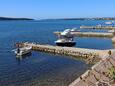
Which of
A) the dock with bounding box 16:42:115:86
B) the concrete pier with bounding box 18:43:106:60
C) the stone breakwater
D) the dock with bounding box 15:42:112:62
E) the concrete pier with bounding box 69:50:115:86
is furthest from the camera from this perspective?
the stone breakwater

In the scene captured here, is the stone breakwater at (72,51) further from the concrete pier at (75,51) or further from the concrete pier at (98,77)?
the concrete pier at (98,77)

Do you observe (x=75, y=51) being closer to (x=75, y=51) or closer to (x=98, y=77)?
(x=75, y=51)

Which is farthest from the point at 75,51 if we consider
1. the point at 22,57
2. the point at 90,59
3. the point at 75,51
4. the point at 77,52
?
the point at 22,57

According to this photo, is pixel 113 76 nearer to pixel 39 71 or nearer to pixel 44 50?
pixel 39 71

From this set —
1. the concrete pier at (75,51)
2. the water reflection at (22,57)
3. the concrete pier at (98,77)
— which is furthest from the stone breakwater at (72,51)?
the concrete pier at (98,77)

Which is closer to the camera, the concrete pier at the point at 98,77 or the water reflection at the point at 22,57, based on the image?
the concrete pier at the point at 98,77

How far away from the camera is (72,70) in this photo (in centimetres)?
4100

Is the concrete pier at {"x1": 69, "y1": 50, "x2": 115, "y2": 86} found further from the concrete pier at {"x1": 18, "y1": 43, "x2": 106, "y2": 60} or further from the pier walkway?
the pier walkway

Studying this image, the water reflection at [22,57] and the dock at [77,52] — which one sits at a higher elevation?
the dock at [77,52]

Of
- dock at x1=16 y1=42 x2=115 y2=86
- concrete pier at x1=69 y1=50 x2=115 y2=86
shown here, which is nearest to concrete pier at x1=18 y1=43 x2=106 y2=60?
dock at x1=16 y1=42 x2=115 y2=86

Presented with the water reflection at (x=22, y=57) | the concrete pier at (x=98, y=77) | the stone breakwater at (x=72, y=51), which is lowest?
the water reflection at (x=22, y=57)

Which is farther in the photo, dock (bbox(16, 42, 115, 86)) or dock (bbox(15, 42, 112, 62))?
dock (bbox(15, 42, 112, 62))

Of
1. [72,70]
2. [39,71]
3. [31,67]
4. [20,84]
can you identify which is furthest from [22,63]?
[20,84]

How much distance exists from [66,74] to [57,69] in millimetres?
4193
